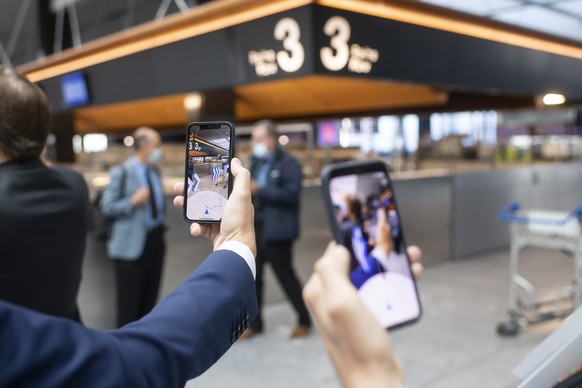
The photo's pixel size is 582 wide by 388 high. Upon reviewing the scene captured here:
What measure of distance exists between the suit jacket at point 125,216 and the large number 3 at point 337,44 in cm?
213

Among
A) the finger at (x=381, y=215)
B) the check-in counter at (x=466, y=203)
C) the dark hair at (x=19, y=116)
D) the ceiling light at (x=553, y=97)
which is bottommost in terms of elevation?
the check-in counter at (x=466, y=203)

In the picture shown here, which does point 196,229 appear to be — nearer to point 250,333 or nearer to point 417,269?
point 417,269

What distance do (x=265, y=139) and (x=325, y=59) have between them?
4.23 ft

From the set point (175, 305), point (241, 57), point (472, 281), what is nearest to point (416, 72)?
point (241, 57)

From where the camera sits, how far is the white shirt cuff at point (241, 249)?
0.88m

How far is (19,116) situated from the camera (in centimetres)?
139

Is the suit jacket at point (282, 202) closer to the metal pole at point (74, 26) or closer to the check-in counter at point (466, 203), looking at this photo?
the check-in counter at point (466, 203)

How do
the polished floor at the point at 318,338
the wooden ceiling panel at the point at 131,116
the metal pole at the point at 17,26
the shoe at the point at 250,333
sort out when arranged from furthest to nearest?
the wooden ceiling panel at the point at 131,116, the metal pole at the point at 17,26, the shoe at the point at 250,333, the polished floor at the point at 318,338

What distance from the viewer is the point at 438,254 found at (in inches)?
271

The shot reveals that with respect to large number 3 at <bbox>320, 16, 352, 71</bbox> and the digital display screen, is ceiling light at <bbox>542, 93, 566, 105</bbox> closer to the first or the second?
large number 3 at <bbox>320, 16, 352, 71</bbox>

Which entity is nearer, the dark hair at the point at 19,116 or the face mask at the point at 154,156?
the dark hair at the point at 19,116

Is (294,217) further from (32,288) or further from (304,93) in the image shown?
(304,93)

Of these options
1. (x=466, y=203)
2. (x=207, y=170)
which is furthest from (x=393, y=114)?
(x=207, y=170)

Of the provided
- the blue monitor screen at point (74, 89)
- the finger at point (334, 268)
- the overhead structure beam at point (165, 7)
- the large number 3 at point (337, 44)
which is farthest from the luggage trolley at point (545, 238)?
the blue monitor screen at point (74, 89)
